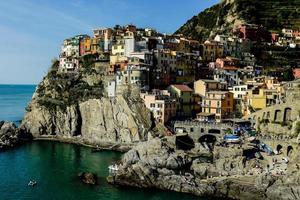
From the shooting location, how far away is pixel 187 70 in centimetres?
7850

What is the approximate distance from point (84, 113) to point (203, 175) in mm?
31612

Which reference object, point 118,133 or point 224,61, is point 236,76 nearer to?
point 224,61

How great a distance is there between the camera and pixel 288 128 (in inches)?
2203

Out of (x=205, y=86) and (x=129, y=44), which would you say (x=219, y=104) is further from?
(x=129, y=44)

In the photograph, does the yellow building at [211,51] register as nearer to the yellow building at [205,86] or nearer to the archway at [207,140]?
the yellow building at [205,86]

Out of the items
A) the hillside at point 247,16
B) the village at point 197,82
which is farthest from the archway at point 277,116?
the hillside at point 247,16

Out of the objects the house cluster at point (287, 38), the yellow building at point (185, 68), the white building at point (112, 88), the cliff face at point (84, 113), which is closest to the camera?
the cliff face at point (84, 113)

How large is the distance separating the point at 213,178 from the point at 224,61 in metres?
38.4

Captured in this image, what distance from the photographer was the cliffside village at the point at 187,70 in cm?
6631

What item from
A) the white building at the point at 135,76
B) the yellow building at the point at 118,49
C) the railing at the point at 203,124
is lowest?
the railing at the point at 203,124

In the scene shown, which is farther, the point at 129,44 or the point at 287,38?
the point at 287,38

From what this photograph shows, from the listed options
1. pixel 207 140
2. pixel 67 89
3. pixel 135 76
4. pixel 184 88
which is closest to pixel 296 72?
pixel 184 88

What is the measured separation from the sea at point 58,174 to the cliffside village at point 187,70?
40.2ft

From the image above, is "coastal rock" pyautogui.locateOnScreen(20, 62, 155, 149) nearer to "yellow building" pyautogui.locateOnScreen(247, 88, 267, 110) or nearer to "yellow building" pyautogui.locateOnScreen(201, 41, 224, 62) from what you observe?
"yellow building" pyautogui.locateOnScreen(247, 88, 267, 110)
